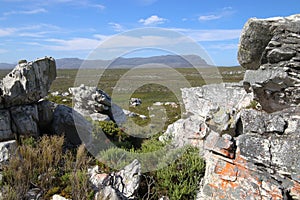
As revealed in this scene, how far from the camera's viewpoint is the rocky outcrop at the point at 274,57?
8062 mm

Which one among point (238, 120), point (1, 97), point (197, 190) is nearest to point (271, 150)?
point (197, 190)

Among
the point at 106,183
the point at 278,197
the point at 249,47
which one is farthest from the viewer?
the point at 249,47

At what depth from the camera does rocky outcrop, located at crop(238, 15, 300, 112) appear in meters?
8.06

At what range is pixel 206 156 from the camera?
28.8ft

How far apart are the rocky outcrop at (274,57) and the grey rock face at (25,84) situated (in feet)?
31.1

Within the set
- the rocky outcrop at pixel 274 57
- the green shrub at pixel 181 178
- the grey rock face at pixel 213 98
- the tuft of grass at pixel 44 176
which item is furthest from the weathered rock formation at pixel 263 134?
the grey rock face at pixel 213 98

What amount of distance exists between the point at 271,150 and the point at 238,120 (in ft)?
13.6

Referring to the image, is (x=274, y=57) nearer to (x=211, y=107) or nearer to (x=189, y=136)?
(x=189, y=136)

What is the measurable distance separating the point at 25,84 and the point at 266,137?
1037 cm

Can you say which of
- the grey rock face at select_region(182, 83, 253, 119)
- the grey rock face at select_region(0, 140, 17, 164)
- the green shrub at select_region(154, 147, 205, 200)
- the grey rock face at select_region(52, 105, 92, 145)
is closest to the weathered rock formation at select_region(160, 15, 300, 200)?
the green shrub at select_region(154, 147, 205, 200)

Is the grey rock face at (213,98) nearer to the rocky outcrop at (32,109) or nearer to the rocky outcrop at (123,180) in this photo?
the rocky outcrop at (32,109)

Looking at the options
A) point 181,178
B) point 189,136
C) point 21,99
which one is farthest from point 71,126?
point 181,178

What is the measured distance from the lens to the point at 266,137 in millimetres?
6891

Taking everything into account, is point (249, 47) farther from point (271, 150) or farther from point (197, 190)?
point (197, 190)
